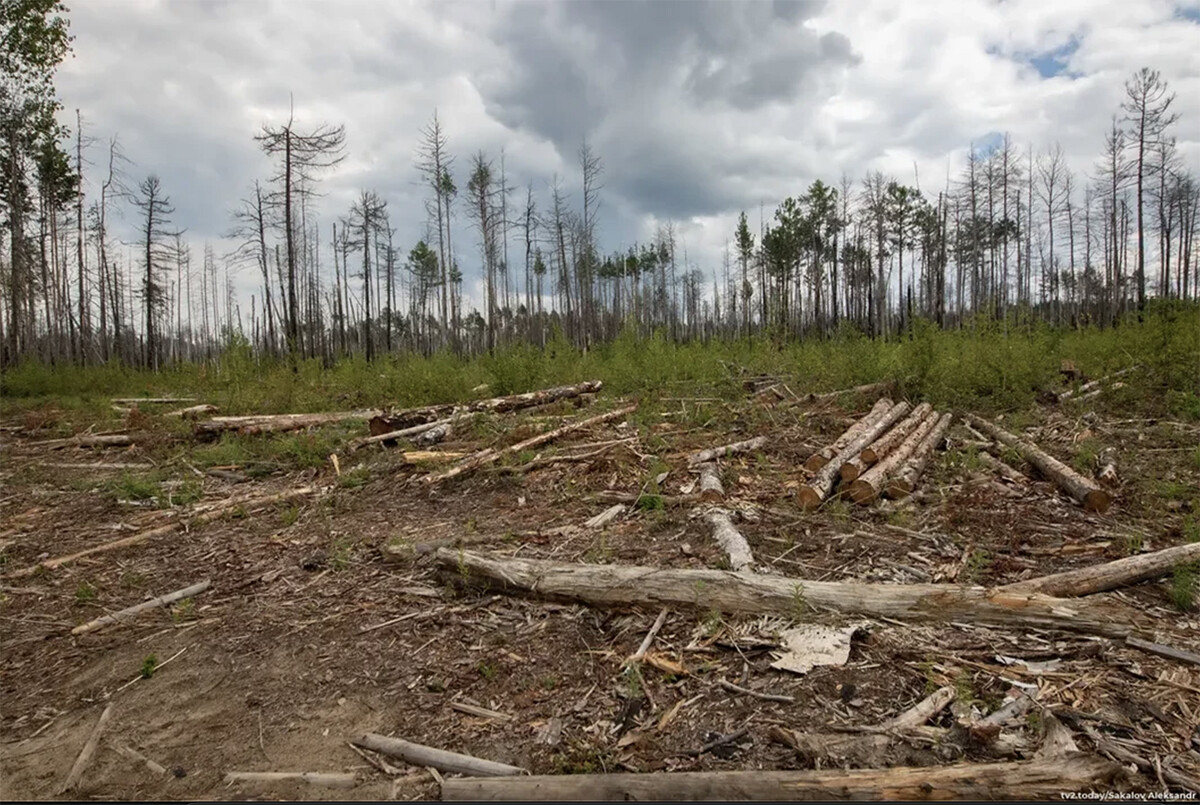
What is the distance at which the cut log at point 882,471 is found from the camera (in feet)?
16.5

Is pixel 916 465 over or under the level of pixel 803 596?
over

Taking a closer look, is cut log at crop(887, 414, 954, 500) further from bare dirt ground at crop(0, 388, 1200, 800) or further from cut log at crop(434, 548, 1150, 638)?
cut log at crop(434, 548, 1150, 638)

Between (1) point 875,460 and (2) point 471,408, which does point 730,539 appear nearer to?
(1) point 875,460

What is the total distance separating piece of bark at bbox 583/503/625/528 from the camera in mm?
4777

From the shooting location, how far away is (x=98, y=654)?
338cm

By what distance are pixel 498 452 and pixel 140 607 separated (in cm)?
356

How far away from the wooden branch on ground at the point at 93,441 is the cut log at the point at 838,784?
32.0 ft

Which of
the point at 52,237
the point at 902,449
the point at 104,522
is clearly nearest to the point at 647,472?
A: the point at 902,449

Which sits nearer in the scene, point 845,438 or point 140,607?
point 140,607

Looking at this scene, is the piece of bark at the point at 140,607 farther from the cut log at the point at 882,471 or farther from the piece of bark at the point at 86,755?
the cut log at the point at 882,471

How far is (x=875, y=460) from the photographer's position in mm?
5531

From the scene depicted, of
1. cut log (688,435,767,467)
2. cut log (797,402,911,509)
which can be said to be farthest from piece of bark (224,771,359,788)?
cut log (688,435,767,467)

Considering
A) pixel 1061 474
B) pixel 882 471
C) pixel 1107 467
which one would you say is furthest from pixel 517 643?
pixel 1107 467

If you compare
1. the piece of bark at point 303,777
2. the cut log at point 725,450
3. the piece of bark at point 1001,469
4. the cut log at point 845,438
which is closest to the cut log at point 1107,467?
the piece of bark at point 1001,469
